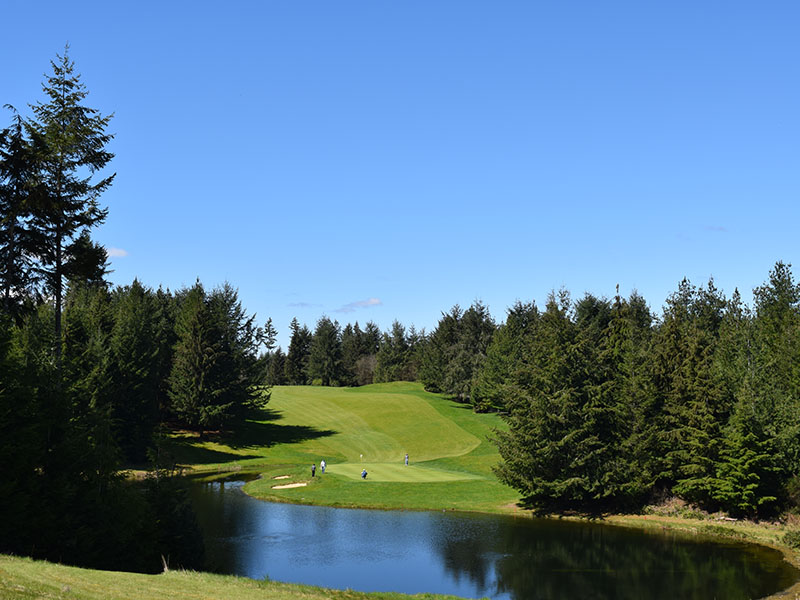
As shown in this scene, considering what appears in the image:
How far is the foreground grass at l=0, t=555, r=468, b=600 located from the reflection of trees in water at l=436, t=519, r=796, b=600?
10897 mm

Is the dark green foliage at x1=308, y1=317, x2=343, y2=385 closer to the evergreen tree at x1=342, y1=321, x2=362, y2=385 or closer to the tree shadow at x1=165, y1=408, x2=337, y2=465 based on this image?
the evergreen tree at x1=342, y1=321, x2=362, y2=385

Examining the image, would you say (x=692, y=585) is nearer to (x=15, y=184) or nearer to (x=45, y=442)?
(x=45, y=442)

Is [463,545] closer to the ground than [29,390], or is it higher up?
closer to the ground

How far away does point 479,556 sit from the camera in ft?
116

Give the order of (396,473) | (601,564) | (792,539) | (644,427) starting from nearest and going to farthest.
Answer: (601,564), (792,539), (644,427), (396,473)

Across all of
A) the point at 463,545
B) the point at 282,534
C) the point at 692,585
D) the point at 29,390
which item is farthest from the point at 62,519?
the point at 692,585

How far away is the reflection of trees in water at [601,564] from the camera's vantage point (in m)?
30.6

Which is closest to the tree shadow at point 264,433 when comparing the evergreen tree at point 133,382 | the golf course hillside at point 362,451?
the golf course hillside at point 362,451

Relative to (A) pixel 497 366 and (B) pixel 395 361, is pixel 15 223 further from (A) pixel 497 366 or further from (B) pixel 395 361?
(B) pixel 395 361

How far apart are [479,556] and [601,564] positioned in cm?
649

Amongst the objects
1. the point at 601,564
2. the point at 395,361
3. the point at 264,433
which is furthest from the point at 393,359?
the point at 601,564

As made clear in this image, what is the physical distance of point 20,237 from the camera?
105 feet

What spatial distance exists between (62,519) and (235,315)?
2344 inches

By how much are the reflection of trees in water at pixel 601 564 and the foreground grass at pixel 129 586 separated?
35.8 feet
